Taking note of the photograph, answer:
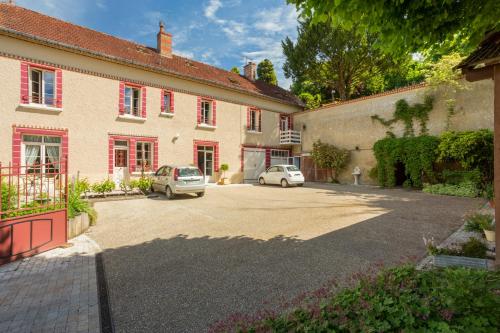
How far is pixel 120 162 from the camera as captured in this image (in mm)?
13367

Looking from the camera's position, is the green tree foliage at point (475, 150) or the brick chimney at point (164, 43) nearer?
the green tree foliage at point (475, 150)

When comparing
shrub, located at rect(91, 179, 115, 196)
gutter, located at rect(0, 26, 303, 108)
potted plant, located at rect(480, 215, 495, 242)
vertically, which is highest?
gutter, located at rect(0, 26, 303, 108)

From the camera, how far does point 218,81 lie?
683 inches

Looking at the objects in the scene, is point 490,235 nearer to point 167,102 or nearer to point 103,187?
point 103,187

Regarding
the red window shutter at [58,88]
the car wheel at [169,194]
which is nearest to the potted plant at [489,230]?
the car wheel at [169,194]

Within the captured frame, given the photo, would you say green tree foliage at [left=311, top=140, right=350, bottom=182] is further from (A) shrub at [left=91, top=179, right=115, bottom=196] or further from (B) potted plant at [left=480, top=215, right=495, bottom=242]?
(A) shrub at [left=91, top=179, right=115, bottom=196]

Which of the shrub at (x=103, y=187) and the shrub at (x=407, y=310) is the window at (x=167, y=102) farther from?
the shrub at (x=407, y=310)

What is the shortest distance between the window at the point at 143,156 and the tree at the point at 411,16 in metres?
12.4

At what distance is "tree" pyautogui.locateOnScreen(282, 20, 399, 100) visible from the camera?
21.0 metres

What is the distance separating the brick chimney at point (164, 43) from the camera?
1669 centimetres

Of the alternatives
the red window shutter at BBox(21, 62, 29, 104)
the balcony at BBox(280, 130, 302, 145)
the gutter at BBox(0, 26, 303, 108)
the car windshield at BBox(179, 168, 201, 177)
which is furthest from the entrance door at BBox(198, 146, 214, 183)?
the red window shutter at BBox(21, 62, 29, 104)

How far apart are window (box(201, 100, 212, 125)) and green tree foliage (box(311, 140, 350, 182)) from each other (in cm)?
788

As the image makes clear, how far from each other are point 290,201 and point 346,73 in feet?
59.0

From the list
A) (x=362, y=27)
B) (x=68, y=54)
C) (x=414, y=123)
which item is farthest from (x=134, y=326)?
(x=414, y=123)
